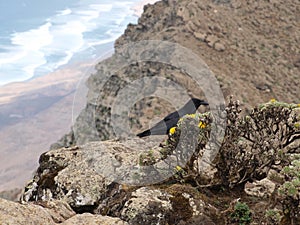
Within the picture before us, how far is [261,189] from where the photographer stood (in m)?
8.00

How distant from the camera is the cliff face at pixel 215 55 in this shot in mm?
28703

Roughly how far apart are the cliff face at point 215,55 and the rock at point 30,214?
17.2m

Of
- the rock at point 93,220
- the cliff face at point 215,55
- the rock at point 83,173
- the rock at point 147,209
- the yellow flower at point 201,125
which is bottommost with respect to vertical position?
the cliff face at point 215,55

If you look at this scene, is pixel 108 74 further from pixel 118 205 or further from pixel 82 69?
pixel 82 69

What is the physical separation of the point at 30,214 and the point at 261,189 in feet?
14.8

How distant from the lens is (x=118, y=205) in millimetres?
6340

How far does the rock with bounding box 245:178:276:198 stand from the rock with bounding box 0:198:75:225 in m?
→ 3.51

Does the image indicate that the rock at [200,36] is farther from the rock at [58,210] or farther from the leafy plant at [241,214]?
the leafy plant at [241,214]

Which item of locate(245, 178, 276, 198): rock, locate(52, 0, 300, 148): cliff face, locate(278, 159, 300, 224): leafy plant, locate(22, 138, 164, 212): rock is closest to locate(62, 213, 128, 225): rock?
locate(22, 138, 164, 212): rock

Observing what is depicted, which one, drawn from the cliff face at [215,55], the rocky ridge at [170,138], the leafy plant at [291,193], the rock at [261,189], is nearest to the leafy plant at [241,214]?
the rocky ridge at [170,138]

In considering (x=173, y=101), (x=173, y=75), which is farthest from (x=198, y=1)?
(x=173, y=101)

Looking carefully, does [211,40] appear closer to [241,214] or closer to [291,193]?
[241,214]

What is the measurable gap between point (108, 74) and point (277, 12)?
21035 millimetres

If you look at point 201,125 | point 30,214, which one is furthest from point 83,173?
point 201,125
